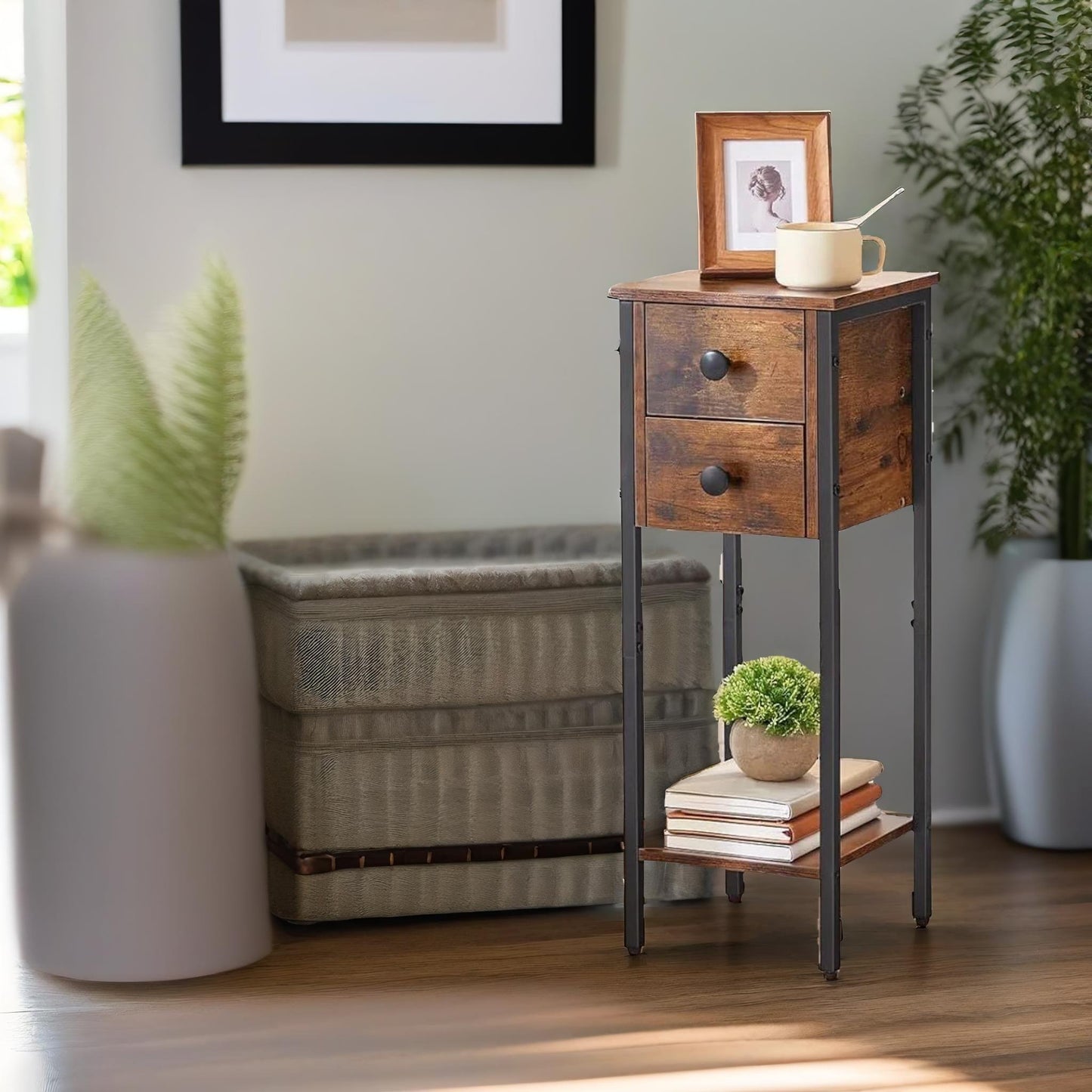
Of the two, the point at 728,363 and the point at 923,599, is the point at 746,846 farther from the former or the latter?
the point at 728,363

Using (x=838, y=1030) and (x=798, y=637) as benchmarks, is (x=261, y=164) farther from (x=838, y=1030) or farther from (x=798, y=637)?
(x=838, y=1030)

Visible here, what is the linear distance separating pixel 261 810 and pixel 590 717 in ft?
1.54

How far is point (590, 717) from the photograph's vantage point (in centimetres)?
255

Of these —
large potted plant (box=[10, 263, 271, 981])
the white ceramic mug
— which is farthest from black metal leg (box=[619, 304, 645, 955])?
large potted plant (box=[10, 263, 271, 981])

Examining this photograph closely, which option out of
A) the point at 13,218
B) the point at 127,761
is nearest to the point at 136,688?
the point at 127,761

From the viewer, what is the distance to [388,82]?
105 inches

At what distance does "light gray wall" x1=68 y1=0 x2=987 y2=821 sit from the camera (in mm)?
2639

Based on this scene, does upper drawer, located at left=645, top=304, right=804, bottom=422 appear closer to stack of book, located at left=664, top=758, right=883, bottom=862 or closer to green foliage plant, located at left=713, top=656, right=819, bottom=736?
green foliage plant, located at left=713, top=656, right=819, bottom=736

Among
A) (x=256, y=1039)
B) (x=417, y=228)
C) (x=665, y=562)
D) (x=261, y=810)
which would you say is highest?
(x=417, y=228)

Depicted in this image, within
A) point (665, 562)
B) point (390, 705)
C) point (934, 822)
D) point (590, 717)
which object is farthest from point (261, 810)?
point (934, 822)

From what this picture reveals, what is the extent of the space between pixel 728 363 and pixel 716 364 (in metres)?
0.02

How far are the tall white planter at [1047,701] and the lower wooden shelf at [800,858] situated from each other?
0.43m

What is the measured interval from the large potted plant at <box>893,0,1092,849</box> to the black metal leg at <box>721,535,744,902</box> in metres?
0.48

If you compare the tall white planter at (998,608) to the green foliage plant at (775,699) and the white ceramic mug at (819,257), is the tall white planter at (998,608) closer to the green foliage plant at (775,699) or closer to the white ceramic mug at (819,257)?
the green foliage plant at (775,699)
